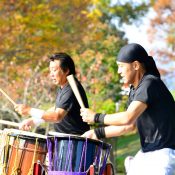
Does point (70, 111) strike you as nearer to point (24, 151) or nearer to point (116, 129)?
point (24, 151)

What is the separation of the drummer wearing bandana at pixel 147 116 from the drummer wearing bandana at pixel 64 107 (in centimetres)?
140

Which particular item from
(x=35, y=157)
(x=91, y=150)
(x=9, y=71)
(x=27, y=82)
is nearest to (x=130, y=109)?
(x=91, y=150)

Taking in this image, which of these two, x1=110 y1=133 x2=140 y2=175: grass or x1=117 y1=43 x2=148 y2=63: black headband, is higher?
x1=110 y1=133 x2=140 y2=175: grass

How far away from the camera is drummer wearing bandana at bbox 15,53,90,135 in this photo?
259 inches

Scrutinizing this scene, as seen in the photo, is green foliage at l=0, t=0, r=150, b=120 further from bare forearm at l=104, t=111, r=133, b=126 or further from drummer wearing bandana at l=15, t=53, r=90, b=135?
bare forearm at l=104, t=111, r=133, b=126

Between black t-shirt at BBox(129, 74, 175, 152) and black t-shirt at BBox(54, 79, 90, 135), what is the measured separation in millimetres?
1707

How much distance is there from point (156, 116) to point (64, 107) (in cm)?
180

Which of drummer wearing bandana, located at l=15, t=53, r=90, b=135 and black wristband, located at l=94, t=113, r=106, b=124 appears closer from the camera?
black wristband, located at l=94, t=113, r=106, b=124

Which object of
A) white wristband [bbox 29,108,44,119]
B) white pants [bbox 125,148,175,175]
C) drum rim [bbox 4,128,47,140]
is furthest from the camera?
white wristband [bbox 29,108,44,119]

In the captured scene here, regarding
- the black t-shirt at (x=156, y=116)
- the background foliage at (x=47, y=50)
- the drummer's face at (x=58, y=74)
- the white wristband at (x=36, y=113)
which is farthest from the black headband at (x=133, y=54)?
the background foliage at (x=47, y=50)

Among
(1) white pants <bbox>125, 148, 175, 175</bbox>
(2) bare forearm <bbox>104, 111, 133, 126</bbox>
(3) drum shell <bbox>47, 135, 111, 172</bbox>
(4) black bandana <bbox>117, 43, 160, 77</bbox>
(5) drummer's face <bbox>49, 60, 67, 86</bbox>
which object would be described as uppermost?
(5) drummer's face <bbox>49, 60, 67, 86</bbox>

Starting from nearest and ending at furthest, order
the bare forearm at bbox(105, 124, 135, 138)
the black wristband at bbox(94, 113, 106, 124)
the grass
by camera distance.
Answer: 1. the black wristband at bbox(94, 113, 106, 124)
2. the bare forearm at bbox(105, 124, 135, 138)
3. the grass

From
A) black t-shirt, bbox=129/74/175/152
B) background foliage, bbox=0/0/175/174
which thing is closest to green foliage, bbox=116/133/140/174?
background foliage, bbox=0/0/175/174

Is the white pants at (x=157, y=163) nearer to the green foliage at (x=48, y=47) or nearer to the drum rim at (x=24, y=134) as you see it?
the drum rim at (x=24, y=134)
